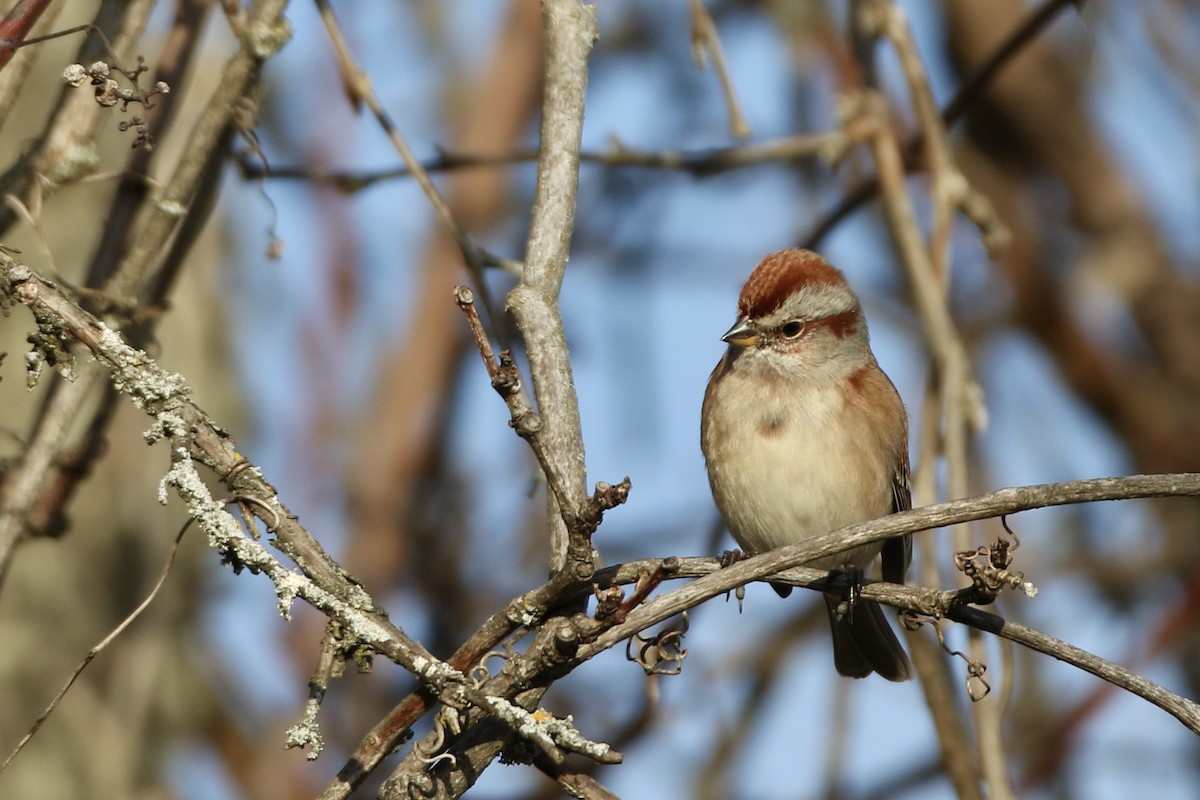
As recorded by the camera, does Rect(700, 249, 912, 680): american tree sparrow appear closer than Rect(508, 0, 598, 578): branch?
No

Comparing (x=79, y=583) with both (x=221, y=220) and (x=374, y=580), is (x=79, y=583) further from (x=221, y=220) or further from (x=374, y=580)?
(x=221, y=220)

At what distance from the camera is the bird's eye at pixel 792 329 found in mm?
4320

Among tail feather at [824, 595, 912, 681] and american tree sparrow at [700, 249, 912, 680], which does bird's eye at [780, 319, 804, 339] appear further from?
tail feather at [824, 595, 912, 681]

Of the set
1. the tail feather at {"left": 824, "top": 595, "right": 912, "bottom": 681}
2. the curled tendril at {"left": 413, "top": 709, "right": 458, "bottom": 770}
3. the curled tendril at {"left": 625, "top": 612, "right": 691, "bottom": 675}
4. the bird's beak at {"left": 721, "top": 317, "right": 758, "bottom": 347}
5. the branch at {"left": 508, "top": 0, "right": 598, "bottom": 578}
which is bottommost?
the curled tendril at {"left": 413, "top": 709, "right": 458, "bottom": 770}

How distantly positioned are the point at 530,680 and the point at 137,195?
1.72 meters

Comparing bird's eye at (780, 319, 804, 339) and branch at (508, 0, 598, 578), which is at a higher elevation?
bird's eye at (780, 319, 804, 339)

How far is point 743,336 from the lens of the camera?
431 cm

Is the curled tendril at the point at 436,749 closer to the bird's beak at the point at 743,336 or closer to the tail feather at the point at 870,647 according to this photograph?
the bird's beak at the point at 743,336

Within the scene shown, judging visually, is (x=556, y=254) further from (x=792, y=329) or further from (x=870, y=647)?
(x=870, y=647)

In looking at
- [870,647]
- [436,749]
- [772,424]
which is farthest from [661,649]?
[870,647]

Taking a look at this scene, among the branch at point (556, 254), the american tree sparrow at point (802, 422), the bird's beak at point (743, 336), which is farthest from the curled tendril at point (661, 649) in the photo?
the bird's beak at point (743, 336)

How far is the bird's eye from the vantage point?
432 centimetres

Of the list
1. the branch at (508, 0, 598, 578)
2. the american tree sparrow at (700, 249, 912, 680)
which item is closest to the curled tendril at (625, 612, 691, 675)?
the branch at (508, 0, 598, 578)

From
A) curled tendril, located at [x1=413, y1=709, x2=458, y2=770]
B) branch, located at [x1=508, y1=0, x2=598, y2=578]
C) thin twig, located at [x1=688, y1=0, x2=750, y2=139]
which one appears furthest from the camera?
thin twig, located at [x1=688, y1=0, x2=750, y2=139]
